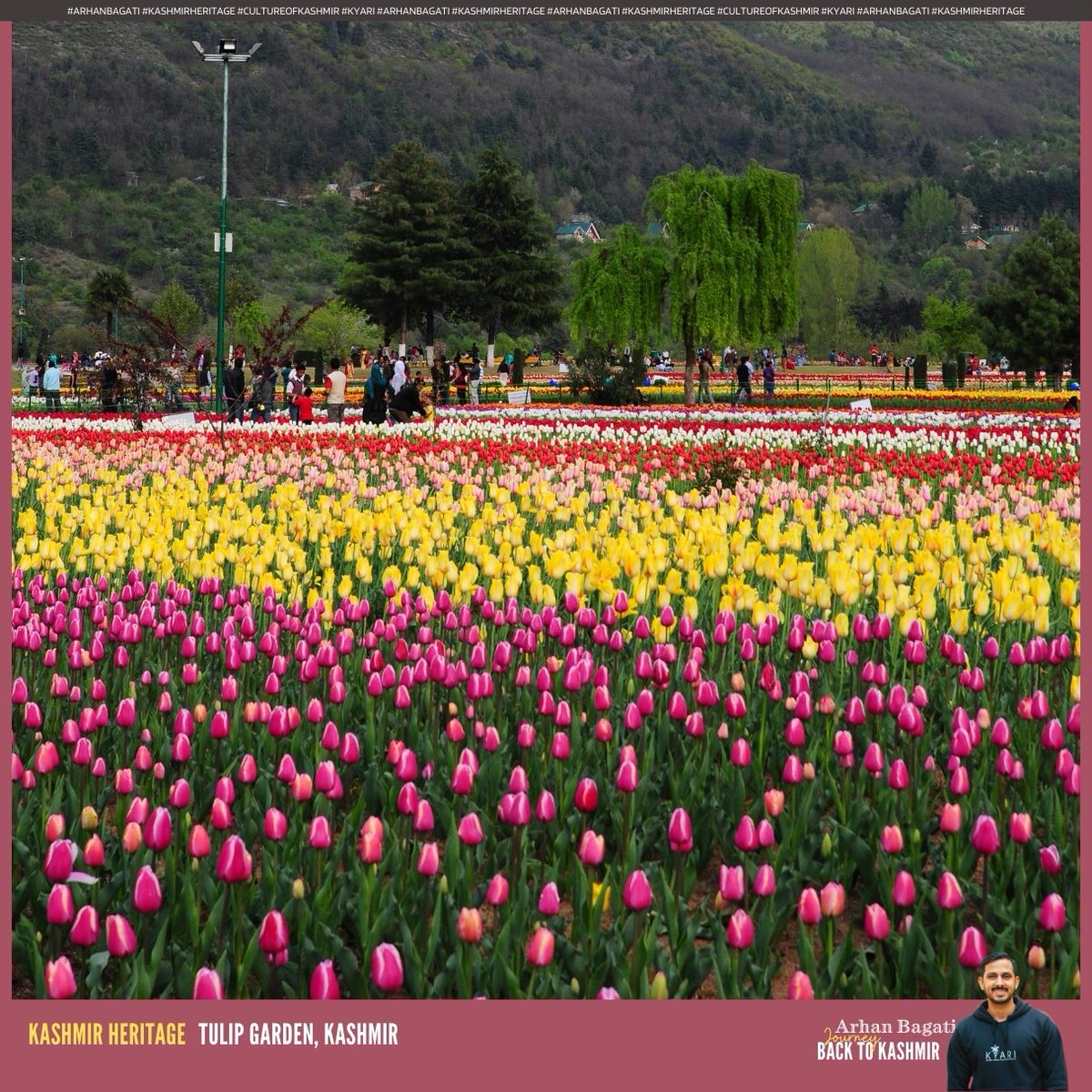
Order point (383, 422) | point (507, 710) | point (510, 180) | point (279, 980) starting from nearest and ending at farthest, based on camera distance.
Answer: point (279, 980) < point (507, 710) < point (383, 422) < point (510, 180)

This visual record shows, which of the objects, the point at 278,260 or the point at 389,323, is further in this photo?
the point at 278,260

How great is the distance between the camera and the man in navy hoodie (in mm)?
2451

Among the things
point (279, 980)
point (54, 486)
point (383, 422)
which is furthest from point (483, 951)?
point (383, 422)

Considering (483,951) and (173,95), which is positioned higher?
(173,95)

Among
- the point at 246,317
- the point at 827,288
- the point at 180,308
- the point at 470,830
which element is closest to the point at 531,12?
the point at 470,830

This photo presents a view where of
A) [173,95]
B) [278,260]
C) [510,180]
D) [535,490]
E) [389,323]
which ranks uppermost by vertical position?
[173,95]

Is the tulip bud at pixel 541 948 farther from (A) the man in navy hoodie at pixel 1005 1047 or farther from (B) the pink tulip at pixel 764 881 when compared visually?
(A) the man in navy hoodie at pixel 1005 1047

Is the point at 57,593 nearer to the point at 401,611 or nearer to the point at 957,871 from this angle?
the point at 401,611

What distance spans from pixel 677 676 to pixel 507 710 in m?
0.62

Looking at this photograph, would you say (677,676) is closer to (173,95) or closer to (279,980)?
(279,980)

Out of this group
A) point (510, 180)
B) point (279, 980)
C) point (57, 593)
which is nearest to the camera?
point (279, 980)

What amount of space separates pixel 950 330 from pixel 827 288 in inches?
1541

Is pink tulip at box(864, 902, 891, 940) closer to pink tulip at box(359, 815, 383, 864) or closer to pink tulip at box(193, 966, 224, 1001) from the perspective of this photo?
pink tulip at box(359, 815, 383, 864)

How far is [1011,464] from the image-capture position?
11.2 m
